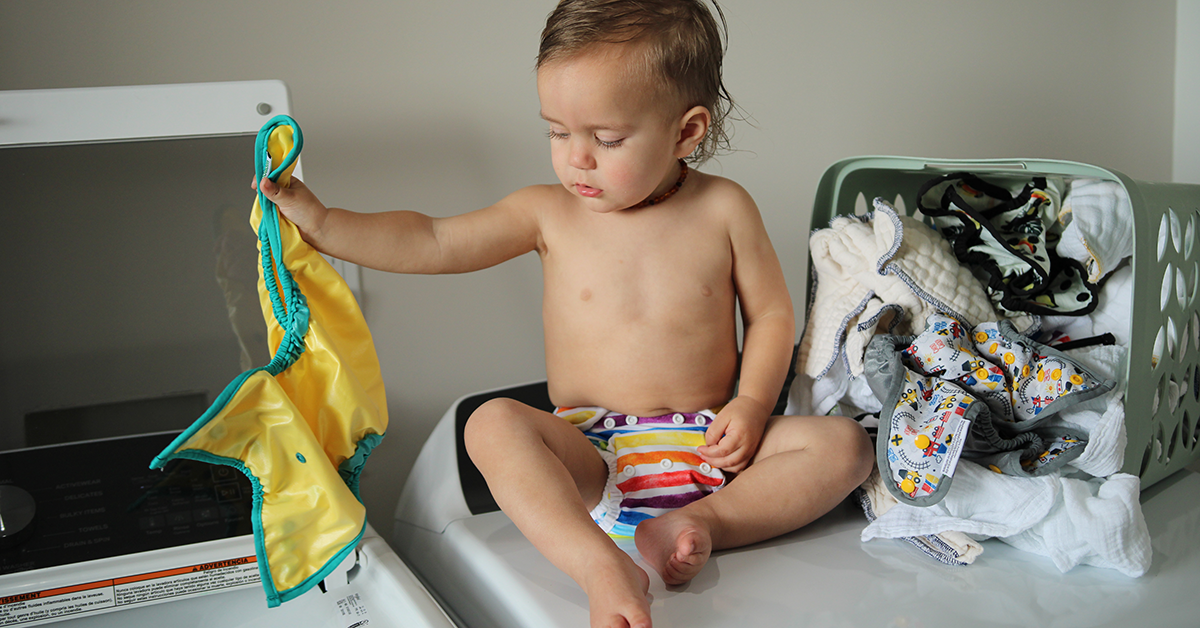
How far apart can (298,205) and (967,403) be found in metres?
0.64

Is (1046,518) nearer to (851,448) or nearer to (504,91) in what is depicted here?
(851,448)

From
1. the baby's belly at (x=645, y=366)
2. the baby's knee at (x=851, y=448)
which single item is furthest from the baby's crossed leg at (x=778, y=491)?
the baby's belly at (x=645, y=366)

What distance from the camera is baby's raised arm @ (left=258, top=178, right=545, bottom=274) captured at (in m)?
0.72

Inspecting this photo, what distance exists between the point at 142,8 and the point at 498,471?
0.75m

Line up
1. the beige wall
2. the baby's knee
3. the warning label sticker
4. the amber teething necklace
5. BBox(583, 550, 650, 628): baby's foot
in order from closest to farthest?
BBox(583, 550, 650, 628): baby's foot → the warning label sticker → the baby's knee → the amber teething necklace → the beige wall

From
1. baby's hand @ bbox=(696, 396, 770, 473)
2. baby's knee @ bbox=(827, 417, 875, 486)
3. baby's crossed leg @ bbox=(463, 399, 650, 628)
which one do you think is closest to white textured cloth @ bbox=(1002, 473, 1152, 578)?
baby's knee @ bbox=(827, 417, 875, 486)

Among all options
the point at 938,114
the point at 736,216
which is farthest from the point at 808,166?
the point at 736,216

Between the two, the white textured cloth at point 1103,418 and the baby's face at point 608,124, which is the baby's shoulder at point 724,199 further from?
the white textured cloth at point 1103,418

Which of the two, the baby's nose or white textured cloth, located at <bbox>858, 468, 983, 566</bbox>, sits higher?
the baby's nose

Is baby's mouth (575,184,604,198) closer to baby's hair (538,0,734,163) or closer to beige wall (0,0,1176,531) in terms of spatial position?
baby's hair (538,0,734,163)

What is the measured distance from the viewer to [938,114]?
4.96 ft

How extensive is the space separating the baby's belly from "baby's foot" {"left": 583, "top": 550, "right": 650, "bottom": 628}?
0.27 metres

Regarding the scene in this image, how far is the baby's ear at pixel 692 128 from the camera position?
816 mm

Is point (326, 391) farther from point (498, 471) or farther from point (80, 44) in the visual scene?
point (80, 44)
